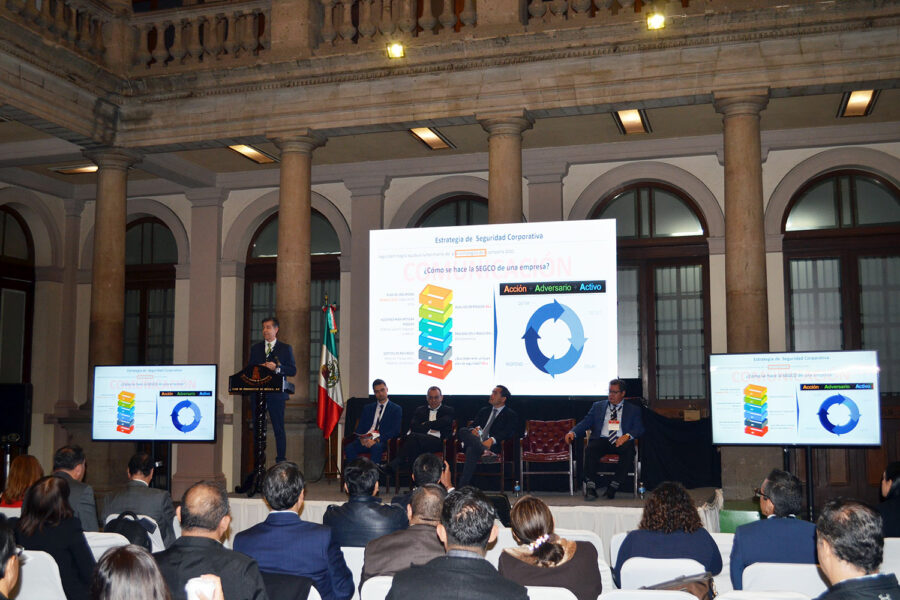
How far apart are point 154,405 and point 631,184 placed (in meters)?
6.43

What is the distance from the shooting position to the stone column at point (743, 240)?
27.0 feet

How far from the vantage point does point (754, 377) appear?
6.98 metres

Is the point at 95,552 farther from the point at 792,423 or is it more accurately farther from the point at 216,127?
the point at 216,127

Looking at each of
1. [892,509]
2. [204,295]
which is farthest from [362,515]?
[204,295]

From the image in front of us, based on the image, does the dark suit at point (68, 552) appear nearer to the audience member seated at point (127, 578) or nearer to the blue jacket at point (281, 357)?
the audience member seated at point (127, 578)

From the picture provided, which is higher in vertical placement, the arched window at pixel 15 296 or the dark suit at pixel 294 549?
the arched window at pixel 15 296

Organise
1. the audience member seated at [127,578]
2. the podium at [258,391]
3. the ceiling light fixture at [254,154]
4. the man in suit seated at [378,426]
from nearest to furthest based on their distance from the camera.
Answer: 1. the audience member seated at [127,578]
2. the podium at [258,391]
3. the man in suit seated at [378,426]
4. the ceiling light fixture at [254,154]

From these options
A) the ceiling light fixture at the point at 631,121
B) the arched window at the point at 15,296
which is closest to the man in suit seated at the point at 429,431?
the ceiling light fixture at the point at 631,121

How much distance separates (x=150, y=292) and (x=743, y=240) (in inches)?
347

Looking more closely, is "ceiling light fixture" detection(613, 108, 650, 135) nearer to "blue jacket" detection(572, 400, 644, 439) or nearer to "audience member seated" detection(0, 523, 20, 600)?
"blue jacket" detection(572, 400, 644, 439)

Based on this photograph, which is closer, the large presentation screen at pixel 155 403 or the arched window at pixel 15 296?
the large presentation screen at pixel 155 403

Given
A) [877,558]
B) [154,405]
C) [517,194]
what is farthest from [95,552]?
[517,194]

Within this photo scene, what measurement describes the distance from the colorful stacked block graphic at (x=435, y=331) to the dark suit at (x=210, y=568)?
607 cm

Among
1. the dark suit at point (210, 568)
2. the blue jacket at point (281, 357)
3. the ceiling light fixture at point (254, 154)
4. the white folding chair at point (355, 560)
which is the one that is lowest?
the white folding chair at point (355, 560)
